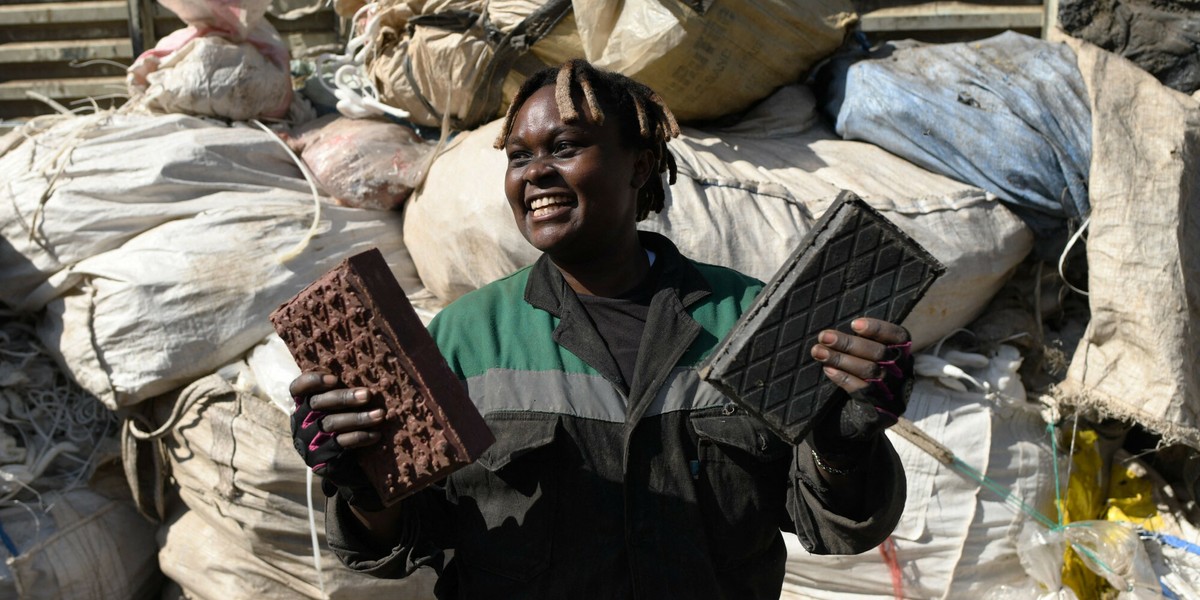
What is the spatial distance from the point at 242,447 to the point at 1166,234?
2180 mm

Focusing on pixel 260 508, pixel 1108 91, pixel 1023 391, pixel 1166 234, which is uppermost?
pixel 1108 91

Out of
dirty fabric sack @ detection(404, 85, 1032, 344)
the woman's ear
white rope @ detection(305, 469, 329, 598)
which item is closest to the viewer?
the woman's ear

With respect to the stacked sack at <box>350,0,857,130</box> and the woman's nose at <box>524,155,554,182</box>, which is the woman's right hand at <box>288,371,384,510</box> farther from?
the stacked sack at <box>350,0,857,130</box>

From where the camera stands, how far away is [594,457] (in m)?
1.60

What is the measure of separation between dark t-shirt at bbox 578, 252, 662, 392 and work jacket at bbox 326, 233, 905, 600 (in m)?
0.04

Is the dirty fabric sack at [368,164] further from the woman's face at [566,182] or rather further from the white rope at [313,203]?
the woman's face at [566,182]

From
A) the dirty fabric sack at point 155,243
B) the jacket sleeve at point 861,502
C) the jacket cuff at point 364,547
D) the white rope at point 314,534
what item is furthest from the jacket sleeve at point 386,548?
the dirty fabric sack at point 155,243

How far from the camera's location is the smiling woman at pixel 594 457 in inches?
61.9

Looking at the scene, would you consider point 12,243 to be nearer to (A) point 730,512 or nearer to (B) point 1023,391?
(A) point 730,512

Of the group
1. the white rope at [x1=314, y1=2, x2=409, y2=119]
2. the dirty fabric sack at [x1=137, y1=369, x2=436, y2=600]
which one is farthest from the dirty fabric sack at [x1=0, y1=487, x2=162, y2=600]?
the white rope at [x1=314, y1=2, x2=409, y2=119]

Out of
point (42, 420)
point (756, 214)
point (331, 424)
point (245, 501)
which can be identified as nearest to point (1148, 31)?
point (756, 214)

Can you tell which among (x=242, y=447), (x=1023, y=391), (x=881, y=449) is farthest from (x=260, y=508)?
(x=1023, y=391)

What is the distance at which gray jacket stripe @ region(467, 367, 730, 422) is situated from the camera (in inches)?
63.4

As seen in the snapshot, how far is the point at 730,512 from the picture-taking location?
163 centimetres
